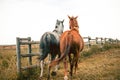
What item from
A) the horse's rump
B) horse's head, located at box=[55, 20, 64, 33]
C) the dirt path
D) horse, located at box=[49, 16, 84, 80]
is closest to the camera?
horse, located at box=[49, 16, 84, 80]

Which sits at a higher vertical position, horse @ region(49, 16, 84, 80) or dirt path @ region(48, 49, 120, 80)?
horse @ region(49, 16, 84, 80)

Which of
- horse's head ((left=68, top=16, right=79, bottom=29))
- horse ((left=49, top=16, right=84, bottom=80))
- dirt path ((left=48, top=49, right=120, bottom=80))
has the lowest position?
dirt path ((left=48, top=49, right=120, bottom=80))

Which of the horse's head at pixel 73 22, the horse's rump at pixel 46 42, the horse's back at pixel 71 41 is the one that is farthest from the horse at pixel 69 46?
the horse's rump at pixel 46 42

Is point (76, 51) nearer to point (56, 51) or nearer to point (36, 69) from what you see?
point (56, 51)

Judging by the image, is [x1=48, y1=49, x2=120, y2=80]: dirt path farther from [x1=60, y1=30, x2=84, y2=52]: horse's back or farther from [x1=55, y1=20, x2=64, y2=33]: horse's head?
[x1=55, y1=20, x2=64, y2=33]: horse's head

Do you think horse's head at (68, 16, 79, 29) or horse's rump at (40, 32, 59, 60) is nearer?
horse's head at (68, 16, 79, 29)

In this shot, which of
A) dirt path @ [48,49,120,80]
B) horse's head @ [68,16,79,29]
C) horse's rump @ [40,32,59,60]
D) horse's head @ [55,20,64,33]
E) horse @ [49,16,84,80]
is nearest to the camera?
horse @ [49,16,84,80]

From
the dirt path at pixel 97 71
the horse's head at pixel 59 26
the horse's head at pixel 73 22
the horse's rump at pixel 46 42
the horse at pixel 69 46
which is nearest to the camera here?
the horse at pixel 69 46

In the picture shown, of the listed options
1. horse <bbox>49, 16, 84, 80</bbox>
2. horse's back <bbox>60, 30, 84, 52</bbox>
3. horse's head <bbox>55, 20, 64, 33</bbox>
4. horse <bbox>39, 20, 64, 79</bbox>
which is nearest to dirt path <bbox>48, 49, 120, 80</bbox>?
horse <bbox>39, 20, 64, 79</bbox>

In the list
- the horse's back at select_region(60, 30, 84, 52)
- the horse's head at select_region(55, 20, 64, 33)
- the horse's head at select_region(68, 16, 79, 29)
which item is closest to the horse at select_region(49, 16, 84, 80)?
the horse's back at select_region(60, 30, 84, 52)

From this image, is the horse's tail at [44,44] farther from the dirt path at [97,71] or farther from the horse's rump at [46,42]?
the dirt path at [97,71]

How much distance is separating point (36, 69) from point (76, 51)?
2680 mm

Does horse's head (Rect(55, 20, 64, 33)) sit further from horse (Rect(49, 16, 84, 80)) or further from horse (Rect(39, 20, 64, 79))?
horse (Rect(49, 16, 84, 80))

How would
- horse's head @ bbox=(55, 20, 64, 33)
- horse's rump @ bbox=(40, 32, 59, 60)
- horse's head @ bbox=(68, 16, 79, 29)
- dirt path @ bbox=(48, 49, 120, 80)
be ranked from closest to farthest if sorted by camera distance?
horse's head @ bbox=(68, 16, 79, 29) → dirt path @ bbox=(48, 49, 120, 80) → horse's rump @ bbox=(40, 32, 59, 60) → horse's head @ bbox=(55, 20, 64, 33)
